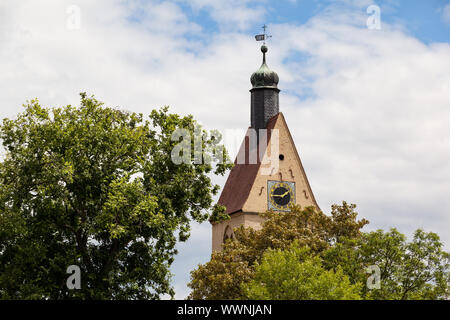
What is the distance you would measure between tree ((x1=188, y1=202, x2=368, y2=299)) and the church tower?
15.6 meters

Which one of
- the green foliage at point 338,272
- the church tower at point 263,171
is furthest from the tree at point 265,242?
the church tower at point 263,171

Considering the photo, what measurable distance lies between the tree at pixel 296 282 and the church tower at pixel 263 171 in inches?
987

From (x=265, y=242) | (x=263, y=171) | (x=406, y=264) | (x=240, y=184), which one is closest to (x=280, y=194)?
(x=263, y=171)

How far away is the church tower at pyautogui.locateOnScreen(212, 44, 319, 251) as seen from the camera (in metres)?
56.8

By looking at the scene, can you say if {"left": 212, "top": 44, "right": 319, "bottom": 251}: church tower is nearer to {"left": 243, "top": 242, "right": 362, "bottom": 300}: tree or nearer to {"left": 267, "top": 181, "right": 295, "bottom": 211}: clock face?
{"left": 267, "top": 181, "right": 295, "bottom": 211}: clock face

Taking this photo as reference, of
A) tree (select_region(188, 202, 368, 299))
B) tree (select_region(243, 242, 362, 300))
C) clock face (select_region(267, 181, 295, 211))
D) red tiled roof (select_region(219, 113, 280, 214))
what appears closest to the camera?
tree (select_region(243, 242, 362, 300))

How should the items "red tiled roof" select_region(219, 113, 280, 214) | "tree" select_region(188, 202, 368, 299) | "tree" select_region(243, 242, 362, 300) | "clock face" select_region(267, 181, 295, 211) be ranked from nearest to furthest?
"tree" select_region(243, 242, 362, 300) → "tree" select_region(188, 202, 368, 299) → "clock face" select_region(267, 181, 295, 211) → "red tiled roof" select_region(219, 113, 280, 214)

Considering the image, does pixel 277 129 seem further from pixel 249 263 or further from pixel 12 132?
pixel 12 132

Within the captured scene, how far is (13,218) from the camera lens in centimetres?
2881

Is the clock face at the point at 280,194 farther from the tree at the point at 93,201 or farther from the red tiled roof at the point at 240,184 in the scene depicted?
the tree at the point at 93,201

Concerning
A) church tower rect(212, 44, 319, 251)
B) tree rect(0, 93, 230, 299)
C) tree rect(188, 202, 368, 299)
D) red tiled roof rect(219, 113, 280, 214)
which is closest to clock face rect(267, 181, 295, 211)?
church tower rect(212, 44, 319, 251)

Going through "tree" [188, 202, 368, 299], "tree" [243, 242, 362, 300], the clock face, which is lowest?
"tree" [243, 242, 362, 300]

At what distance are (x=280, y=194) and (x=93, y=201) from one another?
95.0 ft
